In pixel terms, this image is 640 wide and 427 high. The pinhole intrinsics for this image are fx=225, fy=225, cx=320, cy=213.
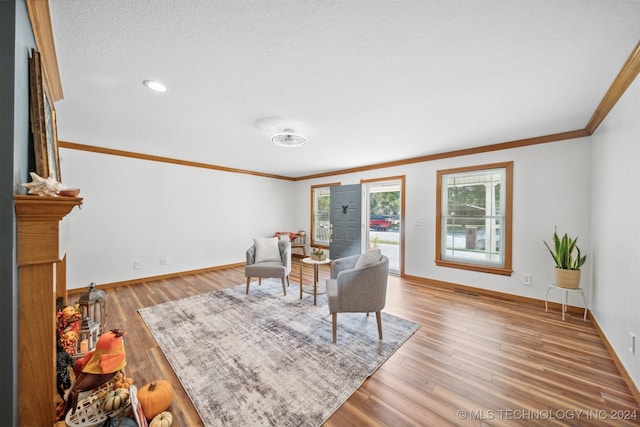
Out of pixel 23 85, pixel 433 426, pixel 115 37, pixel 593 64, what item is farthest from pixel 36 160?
pixel 593 64

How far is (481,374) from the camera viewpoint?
1.78 metres

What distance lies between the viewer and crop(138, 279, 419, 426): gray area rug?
1483 mm

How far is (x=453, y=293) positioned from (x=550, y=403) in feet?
7.06

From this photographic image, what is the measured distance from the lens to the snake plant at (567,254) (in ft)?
8.87

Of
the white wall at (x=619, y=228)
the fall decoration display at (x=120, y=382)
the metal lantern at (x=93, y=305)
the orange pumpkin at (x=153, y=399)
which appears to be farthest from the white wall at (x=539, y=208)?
the metal lantern at (x=93, y=305)

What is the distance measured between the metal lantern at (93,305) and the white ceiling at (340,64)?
66.3 inches

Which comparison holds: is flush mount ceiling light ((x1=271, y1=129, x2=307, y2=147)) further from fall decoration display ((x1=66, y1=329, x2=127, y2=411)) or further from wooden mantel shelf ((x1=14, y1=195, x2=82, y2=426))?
fall decoration display ((x1=66, y1=329, x2=127, y2=411))

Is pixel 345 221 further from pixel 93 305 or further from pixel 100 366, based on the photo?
pixel 100 366

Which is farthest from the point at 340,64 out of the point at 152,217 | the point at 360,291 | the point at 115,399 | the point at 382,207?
the point at 152,217

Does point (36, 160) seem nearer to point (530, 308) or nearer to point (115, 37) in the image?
point (115, 37)

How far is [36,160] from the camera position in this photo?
1085 mm

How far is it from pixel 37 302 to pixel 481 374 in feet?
9.03

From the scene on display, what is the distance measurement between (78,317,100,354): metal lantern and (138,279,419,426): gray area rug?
564 millimetres

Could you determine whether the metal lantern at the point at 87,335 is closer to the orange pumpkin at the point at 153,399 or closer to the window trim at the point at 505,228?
the orange pumpkin at the point at 153,399
